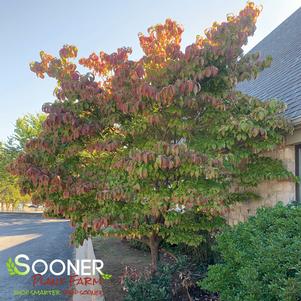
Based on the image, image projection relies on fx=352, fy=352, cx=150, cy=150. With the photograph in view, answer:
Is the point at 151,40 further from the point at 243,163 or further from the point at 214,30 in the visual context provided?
the point at 243,163

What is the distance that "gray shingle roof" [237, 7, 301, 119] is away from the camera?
668 centimetres

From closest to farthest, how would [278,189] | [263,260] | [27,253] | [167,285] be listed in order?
1. [263,260]
2. [167,285]
3. [278,189]
4. [27,253]

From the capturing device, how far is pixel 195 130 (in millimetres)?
5750

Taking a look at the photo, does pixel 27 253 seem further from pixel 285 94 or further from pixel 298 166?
pixel 285 94

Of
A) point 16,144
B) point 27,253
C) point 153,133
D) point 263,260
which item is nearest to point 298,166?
point 153,133

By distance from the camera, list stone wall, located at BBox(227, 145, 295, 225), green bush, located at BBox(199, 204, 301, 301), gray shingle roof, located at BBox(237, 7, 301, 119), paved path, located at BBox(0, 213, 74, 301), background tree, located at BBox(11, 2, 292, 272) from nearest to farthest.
Result: green bush, located at BBox(199, 204, 301, 301)
background tree, located at BBox(11, 2, 292, 272)
stone wall, located at BBox(227, 145, 295, 225)
paved path, located at BBox(0, 213, 74, 301)
gray shingle roof, located at BBox(237, 7, 301, 119)

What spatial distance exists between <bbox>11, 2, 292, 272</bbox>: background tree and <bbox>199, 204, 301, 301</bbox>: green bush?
0.65 m

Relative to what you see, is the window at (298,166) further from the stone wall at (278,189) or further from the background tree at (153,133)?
the background tree at (153,133)

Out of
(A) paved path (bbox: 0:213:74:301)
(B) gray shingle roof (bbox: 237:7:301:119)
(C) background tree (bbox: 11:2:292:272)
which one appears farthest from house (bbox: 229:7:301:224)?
(A) paved path (bbox: 0:213:74:301)

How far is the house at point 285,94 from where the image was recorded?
6219 mm

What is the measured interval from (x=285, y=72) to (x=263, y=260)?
224 inches

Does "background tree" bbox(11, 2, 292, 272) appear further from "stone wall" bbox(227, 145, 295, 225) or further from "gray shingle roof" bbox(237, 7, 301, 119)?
"gray shingle roof" bbox(237, 7, 301, 119)

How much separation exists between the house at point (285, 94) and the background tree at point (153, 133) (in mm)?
394

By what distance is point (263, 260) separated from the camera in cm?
372
